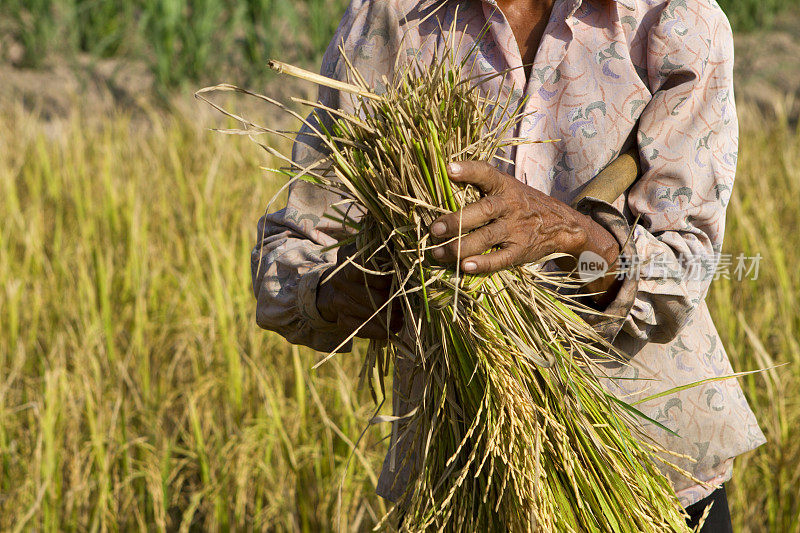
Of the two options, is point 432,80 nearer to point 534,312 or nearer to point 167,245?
point 534,312

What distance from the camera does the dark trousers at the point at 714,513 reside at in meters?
1.22

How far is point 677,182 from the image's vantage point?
1.03 meters

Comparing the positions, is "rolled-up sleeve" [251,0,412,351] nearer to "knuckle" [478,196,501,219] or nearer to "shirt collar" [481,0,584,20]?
"shirt collar" [481,0,584,20]

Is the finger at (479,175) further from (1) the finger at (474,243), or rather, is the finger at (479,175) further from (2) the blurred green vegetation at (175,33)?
(2) the blurred green vegetation at (175,33)

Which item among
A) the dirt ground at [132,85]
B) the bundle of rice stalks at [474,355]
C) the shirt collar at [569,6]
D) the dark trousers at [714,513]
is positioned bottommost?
the dark trousers at [714,513]

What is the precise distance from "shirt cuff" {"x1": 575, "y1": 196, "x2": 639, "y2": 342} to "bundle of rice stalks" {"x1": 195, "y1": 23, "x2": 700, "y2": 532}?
43mm

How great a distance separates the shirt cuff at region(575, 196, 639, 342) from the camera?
0.97 metres

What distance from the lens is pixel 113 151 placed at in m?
3.66

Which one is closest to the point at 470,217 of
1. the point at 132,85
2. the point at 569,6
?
the point at 569,6

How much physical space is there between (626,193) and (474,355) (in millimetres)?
354

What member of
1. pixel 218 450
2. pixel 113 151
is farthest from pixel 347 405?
pixel 113 151

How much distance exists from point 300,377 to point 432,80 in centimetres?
119

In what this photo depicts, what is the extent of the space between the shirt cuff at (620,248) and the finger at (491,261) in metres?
0.16

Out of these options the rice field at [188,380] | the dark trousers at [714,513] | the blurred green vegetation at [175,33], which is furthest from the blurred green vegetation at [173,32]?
the dark trousers at [714,513]
